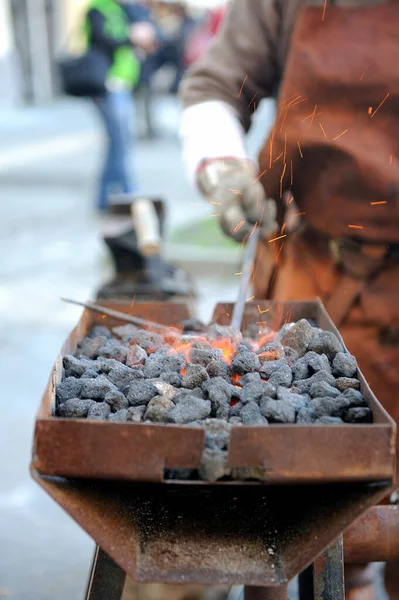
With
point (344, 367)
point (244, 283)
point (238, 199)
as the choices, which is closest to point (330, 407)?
point (344, 367)

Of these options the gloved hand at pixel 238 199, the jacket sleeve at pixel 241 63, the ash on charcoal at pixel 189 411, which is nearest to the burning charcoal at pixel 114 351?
the ash on charcoal at pixel 189 411

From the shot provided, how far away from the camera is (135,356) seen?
4.23ft

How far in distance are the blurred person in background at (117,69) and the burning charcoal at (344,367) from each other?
537 cm

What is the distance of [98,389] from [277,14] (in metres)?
1.27

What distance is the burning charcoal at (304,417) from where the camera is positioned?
3.51ft

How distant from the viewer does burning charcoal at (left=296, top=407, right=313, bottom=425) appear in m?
1.07

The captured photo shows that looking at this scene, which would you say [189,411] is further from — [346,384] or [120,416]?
[346,384]

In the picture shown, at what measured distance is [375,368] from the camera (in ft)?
6.16

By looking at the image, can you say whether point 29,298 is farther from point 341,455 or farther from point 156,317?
point 341,455

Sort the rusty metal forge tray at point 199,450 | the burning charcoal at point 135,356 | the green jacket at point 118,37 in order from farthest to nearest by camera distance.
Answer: the green jacket at point 118,37 → the burning charcoal at point 135,356 → the rusty metal forge tray at point 199,450

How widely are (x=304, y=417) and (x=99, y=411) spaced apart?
0.31 metres

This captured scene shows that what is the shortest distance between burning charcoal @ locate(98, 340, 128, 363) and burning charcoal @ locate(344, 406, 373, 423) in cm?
44

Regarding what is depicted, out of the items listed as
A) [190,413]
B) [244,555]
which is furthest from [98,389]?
[244,555]

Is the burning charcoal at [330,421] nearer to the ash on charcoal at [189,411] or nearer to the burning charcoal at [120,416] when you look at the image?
the ash on charcoal at [189,411]
